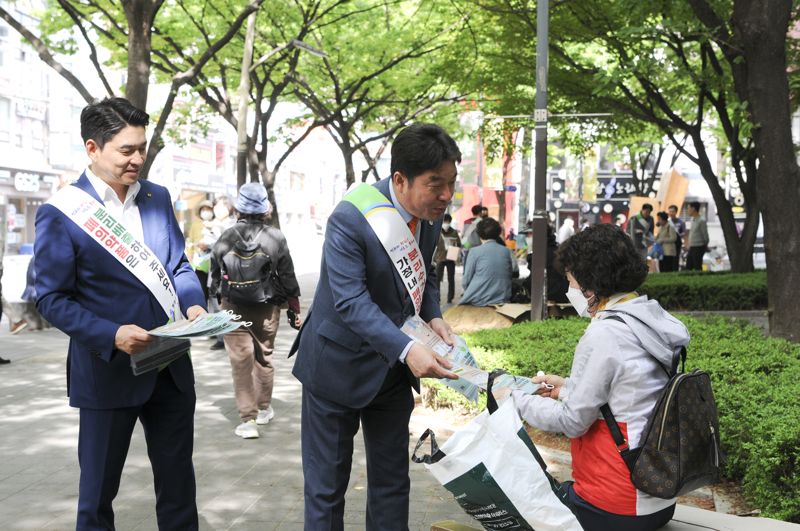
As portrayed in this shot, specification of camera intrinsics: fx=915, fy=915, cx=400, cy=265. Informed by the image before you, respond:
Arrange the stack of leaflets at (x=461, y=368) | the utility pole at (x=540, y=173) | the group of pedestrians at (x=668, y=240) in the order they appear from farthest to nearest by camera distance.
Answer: the group of pedestrians at (x=668, y=240) → the utility pole at (x=540, y=173) → the stack of leaflets at (x=461, y=368)

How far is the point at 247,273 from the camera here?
6.75 metres

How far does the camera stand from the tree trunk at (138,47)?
10258 mm

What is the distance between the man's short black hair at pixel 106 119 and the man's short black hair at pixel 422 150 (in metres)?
0.99

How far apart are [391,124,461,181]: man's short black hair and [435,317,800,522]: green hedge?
7.76ft

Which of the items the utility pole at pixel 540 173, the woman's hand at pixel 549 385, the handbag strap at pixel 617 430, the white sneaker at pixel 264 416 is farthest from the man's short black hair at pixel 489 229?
the handbag strap at pixel 617 430

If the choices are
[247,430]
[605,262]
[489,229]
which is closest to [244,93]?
[489,229]

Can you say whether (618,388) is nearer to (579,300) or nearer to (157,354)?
(579,300)

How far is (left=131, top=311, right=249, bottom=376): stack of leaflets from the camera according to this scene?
3.05 m

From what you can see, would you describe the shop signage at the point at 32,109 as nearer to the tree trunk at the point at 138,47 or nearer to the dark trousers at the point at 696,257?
the dark trousers at the point at 696,257

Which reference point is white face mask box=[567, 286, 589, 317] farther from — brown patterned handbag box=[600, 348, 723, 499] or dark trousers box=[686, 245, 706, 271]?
dark trousers box=[686, 245, 706, 271]

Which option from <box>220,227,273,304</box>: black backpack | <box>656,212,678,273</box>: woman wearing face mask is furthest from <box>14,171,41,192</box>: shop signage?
<box>220,227,273,304</box>: black backpack

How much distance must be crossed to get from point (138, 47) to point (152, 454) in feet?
25.6

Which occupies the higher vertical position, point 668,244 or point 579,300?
point 668,244

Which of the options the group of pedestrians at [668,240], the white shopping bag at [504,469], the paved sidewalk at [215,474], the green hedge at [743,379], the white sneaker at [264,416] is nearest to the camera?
the white shopping bag at [504,469]
